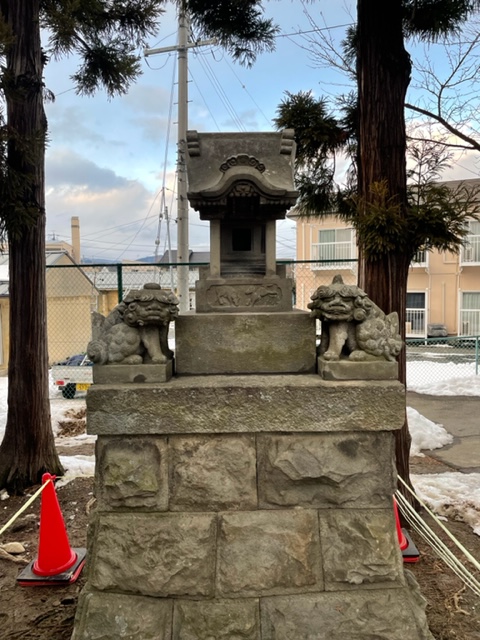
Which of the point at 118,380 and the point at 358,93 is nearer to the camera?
the point at 118,380

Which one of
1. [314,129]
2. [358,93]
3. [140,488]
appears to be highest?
[358,93]

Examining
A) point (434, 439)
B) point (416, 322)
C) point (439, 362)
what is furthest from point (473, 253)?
point (434, 439)

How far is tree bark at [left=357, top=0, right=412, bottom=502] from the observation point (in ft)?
12.7

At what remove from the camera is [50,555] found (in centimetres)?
334

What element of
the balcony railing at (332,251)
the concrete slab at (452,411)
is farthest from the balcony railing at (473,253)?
the concrete slab at (452,411)

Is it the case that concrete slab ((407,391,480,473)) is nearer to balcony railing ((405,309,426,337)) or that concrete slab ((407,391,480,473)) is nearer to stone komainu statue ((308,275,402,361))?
stone komainu statue ((308,275,402,361))

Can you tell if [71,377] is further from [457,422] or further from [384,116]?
[384,116]

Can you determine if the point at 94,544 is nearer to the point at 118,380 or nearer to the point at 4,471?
the point at 118,380

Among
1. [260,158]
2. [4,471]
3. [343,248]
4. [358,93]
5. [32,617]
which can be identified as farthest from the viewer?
[343,248]

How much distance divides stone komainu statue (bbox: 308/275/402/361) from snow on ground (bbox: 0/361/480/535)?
2.66 m

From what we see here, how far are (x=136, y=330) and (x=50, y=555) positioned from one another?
207 cm

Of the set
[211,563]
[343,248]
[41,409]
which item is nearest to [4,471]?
[41,409]

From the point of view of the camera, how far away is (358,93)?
4078 millimetres

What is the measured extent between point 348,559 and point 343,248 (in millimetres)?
14169
